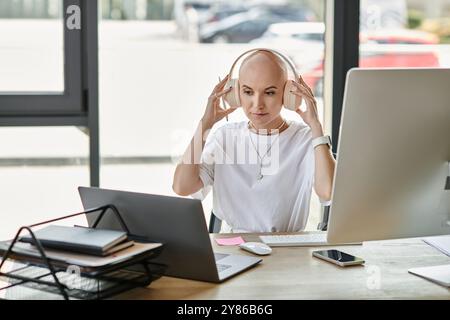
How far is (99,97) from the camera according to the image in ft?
9.95

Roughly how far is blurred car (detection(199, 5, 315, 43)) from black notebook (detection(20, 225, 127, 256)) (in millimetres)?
1588

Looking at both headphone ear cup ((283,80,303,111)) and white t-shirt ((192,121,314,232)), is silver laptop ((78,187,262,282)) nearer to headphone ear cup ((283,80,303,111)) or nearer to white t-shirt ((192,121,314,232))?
white t-shirt ((192,121,314,232))

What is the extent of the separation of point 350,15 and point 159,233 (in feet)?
5.87

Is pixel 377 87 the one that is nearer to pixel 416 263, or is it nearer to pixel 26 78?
pixel 416 263

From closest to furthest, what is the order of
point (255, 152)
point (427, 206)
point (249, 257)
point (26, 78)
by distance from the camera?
point (427, 206) < point (249, 257) < point (255, 152) < point (26, 78)

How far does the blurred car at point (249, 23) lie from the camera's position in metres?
3.12

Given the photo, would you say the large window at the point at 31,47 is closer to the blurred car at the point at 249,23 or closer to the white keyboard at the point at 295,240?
the blurred car at the point at 249,23

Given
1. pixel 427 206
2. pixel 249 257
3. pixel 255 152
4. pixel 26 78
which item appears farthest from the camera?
pixel 26 78

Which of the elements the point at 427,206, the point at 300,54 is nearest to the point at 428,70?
the point at 427,206

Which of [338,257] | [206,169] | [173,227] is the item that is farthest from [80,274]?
[206,169]

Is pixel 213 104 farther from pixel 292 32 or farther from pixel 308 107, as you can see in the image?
pixel 292 32

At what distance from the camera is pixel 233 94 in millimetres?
2404

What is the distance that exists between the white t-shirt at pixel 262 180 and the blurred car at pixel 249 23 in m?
0.77

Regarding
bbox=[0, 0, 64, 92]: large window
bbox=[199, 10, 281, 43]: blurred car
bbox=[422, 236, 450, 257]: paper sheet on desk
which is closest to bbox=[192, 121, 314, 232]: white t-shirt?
bbox=[422, 236, 450, 257]: paper sheet on desk
